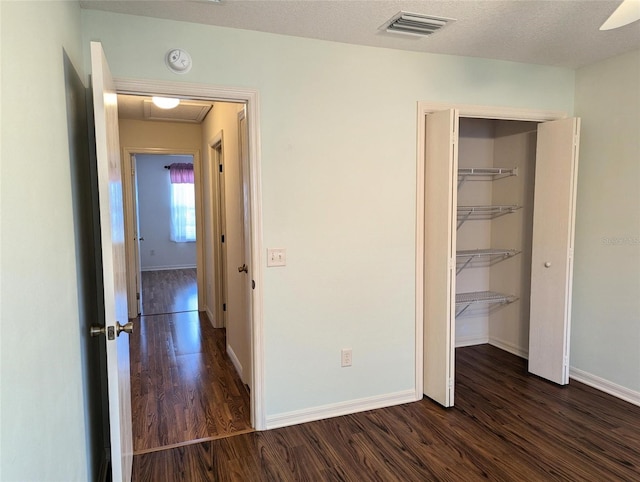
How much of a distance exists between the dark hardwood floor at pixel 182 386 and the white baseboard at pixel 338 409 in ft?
0.72

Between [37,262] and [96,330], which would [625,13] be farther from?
[96,330]

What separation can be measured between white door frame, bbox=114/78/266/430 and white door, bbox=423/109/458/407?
1.20 meters

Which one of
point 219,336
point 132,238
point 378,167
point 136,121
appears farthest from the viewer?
point 132,238

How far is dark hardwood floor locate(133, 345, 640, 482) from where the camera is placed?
233 cm

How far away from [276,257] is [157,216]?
750 cm

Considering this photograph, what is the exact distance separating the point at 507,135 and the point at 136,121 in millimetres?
4205

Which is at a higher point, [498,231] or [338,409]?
[498,231]

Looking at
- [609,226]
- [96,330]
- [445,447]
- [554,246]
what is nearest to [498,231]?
[554,246]

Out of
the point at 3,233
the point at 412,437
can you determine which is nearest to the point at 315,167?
the point at 412,437

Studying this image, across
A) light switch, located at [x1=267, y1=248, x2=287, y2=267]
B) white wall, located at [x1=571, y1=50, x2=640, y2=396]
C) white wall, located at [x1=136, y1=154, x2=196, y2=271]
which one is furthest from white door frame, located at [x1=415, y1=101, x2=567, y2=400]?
white wall, located at [x1=136, y1=154, x2=196, y2=271]

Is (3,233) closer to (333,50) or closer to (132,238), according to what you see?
(333,50)

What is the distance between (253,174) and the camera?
2.63 m

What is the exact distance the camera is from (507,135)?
13.5ft

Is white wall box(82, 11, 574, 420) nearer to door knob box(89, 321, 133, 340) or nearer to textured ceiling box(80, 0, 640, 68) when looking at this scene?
textured ceiling box(80, 0, 640, 68)
